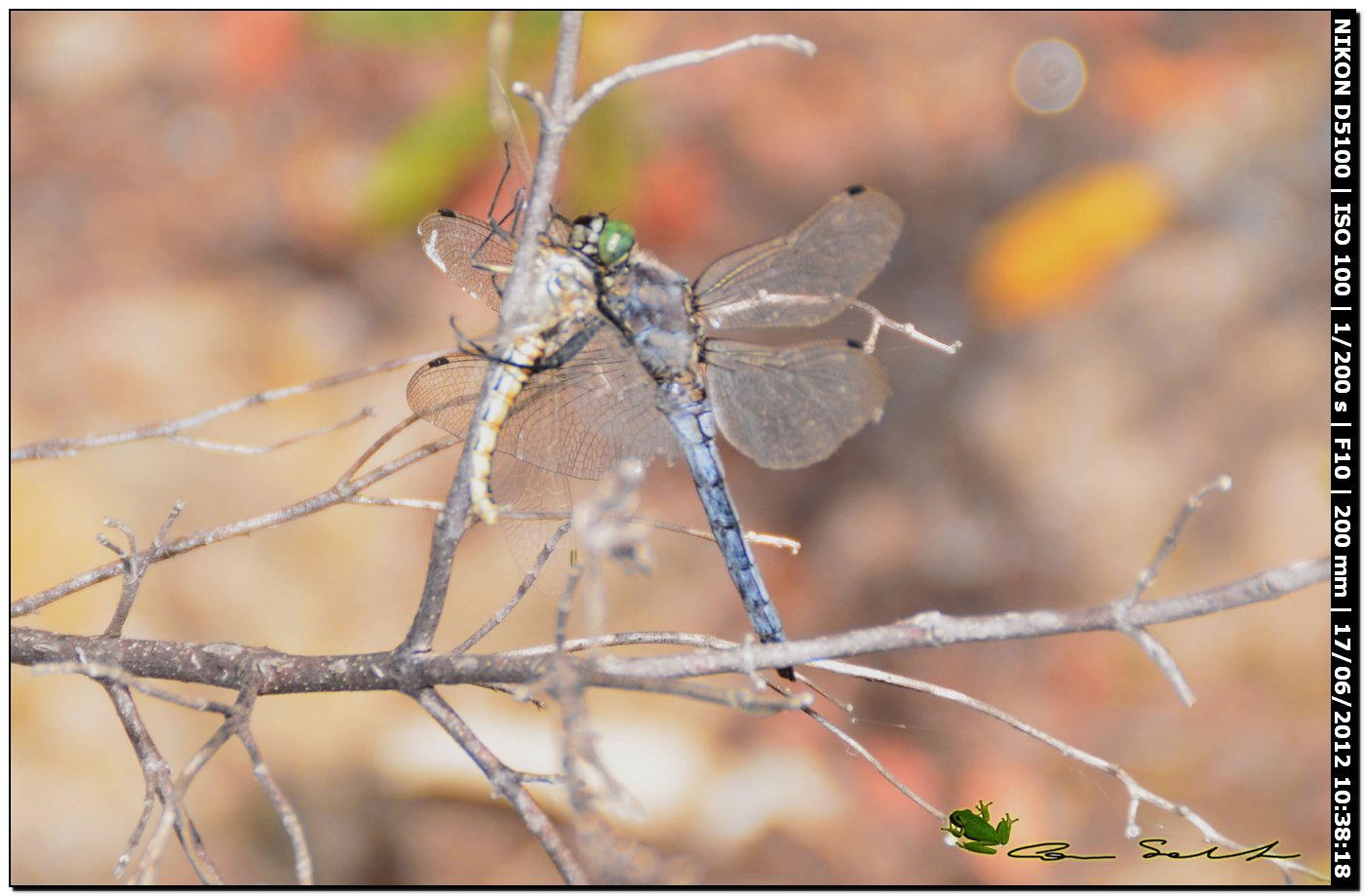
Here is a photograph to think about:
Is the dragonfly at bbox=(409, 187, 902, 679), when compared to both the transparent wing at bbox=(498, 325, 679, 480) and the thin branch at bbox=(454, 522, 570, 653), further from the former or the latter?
the thin branch at bbox=(454, 522, 570, 653)

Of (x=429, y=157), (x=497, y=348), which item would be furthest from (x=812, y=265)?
(x=429, y=157)

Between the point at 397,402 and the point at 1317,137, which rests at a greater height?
the point at 1317,137

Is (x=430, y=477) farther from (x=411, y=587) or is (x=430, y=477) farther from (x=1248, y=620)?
(x=1248, y=620)

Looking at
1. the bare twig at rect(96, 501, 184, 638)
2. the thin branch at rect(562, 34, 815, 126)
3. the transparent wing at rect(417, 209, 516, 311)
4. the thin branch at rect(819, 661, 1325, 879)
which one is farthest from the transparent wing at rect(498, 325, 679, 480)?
the thin branch at rect(819, 661, 1325, 879)

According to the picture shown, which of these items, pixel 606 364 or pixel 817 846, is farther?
pixel 817 846

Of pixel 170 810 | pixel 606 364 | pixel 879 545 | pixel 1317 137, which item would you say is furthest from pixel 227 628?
pixel 1317 137

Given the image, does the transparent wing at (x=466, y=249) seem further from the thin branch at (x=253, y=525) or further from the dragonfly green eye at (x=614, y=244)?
the thin branch at (x=253, y=525)
